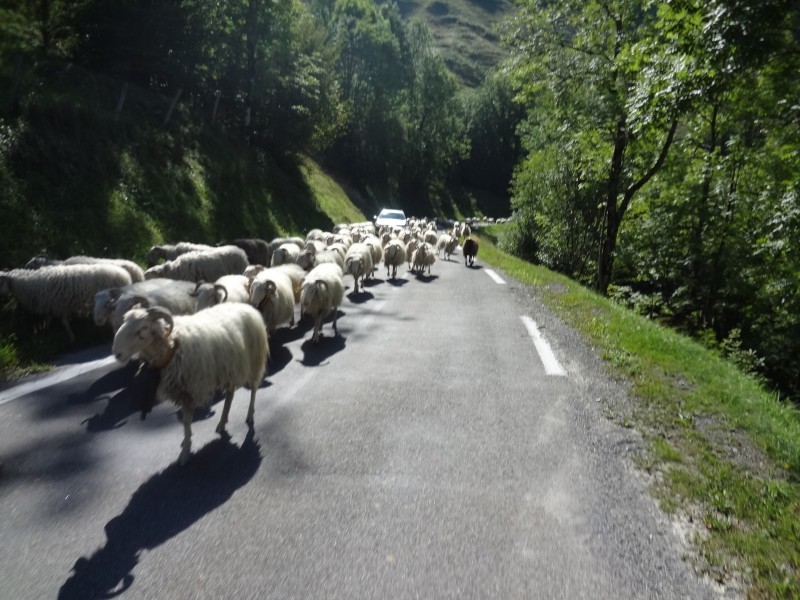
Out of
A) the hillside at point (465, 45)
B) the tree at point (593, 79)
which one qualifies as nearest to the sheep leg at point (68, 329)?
the tree at point (593, 79)

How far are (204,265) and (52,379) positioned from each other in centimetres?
520

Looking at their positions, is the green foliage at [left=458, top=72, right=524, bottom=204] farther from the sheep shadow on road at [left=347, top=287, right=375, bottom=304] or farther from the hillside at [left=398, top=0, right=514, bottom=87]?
the hillside at [left=398, top=0, right=514, bottom=87]

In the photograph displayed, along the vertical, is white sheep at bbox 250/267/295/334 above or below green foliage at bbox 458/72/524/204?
below

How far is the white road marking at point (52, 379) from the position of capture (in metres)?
6.04

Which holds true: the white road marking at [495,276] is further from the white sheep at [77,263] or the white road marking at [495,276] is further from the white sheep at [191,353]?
the white sheep at [191,353]

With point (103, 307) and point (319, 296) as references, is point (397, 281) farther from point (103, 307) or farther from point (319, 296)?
point (103, 307)

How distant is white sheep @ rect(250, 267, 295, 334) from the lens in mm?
8234

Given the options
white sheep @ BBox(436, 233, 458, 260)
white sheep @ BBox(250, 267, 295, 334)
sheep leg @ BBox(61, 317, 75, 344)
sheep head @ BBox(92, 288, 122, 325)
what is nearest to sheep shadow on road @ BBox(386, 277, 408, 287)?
white sheep @ BBox(250, 267, 295, 334)

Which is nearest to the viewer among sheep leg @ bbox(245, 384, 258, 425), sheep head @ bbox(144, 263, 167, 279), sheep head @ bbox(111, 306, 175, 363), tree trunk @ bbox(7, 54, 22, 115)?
sheep head @ bbox(111, 306, 175, 363)

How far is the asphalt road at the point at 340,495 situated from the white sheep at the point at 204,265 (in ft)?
14.0

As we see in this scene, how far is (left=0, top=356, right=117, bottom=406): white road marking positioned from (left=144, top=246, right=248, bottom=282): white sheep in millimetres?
3231

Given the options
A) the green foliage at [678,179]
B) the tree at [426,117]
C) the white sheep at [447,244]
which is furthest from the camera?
the tree at [426,117]

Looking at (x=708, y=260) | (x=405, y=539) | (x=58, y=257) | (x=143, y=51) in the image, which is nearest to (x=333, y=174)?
(x=143, y=51)

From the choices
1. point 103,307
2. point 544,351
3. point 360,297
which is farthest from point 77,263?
point 544,351
